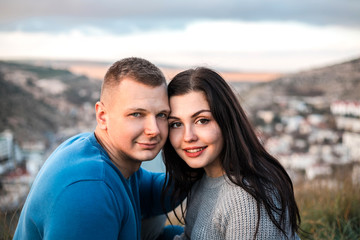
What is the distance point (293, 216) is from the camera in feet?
6.95

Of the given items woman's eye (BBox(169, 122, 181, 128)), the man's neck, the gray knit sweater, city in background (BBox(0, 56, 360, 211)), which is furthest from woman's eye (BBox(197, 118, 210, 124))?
city in background (BBox(0, 56, 360, 211))

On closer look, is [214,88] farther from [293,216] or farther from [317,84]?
[317,84]

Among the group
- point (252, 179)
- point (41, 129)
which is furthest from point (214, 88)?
point (41, 129)

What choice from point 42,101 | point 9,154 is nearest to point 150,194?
point 9,154

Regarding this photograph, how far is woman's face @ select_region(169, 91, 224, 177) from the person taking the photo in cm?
211

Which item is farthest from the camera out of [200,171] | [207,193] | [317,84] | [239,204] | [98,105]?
[317,84]

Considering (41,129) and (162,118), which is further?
(41,129)

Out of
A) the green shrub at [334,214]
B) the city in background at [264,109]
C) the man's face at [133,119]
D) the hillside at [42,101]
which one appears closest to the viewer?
the man's face at [133,119]

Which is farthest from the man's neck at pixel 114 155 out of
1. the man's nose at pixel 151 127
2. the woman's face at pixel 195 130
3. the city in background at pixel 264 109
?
the city in background at pixel 264 109

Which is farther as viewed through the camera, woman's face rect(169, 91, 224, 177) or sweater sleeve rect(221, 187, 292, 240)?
woman's face rect(169, 91, 224, 177)

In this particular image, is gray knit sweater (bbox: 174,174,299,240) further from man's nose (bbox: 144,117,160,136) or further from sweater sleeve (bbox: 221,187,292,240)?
man's nose (bbox: 144,117,160,136)

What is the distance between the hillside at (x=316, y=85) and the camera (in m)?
35.9

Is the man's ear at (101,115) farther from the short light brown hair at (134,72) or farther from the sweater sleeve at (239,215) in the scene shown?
the sweater sleeve at (239,215)

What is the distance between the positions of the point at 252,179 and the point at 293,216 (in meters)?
0.41
